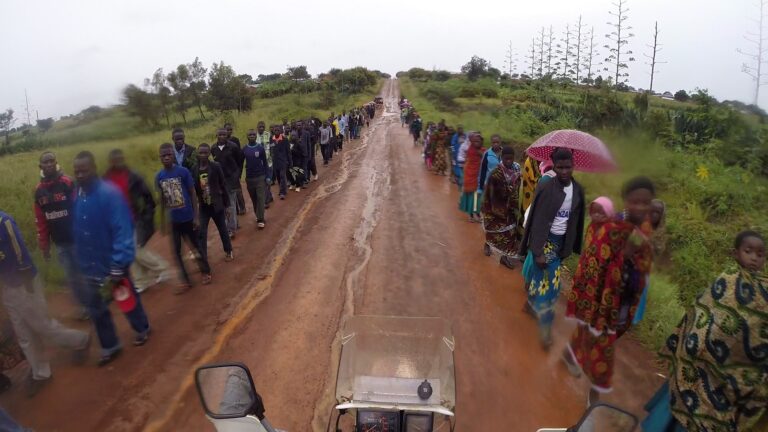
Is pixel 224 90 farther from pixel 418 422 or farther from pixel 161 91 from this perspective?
pixel 418 422

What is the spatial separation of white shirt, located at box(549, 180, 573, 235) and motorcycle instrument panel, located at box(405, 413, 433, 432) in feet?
8.17

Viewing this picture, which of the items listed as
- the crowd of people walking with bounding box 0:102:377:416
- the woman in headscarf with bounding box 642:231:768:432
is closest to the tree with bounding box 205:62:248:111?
the crowd of people walking with bounding box 0:102:377:416

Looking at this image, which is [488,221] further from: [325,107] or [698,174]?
[325,107]

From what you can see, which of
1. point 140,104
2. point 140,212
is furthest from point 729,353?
point 140,212

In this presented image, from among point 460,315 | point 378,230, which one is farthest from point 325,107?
point 460,315

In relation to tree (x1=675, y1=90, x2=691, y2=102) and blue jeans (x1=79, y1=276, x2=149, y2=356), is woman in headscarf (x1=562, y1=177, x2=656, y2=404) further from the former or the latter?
tree (x1=675, y1=90, x2=691, y2=102)

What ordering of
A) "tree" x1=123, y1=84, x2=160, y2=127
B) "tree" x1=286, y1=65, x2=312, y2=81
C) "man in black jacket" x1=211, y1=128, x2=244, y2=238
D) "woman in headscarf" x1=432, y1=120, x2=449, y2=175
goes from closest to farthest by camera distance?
"tree" x1=123, y1=84, x2=160, y2=127
"man in black jacket" x1=211, y1=128, x2=244, y2=238
"woman in headscarf" x1=432, y1=120, x2=449, y2=175
"tree" x1=286, y1=65, x2=312, y2=81

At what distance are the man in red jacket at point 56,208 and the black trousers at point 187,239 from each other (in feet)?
4.27

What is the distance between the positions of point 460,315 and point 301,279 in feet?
7.37

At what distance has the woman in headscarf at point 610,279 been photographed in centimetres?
328

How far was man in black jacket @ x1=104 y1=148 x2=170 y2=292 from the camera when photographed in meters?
5.39

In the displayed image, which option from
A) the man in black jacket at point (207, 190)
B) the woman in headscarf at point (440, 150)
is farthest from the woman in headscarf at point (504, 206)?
the woman in headscarf at point (440, 150)

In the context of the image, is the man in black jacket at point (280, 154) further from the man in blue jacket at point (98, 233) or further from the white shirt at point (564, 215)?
the white shirt at point (564, 215)

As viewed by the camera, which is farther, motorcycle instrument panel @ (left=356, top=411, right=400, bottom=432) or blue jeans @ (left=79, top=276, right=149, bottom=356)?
blue jeans @ (left=79, top=276, right=149, bottom=356)
